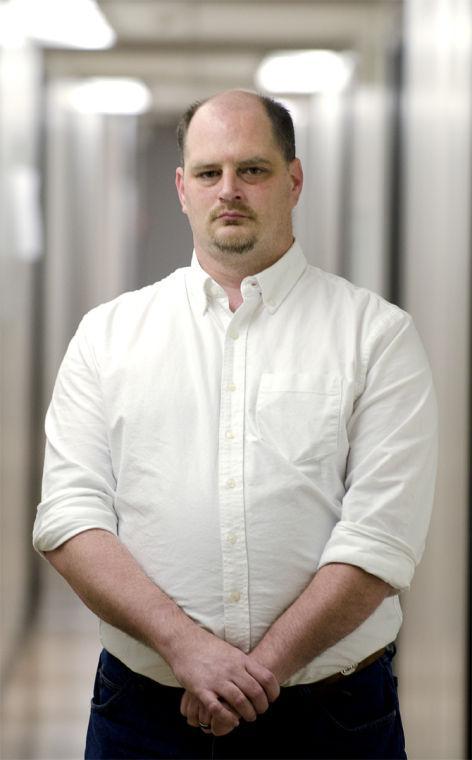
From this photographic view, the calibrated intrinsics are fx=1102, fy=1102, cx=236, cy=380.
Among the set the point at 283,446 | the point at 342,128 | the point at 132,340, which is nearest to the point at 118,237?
the point at 342,128

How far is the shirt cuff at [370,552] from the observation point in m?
1.65

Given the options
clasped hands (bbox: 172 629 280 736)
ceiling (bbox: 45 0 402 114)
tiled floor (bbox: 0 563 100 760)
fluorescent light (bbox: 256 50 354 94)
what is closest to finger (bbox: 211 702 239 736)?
clasped hands (bbox: 172 629 280 736)

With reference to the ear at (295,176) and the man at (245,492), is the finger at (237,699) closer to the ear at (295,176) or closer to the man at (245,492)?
the man at (245,492)

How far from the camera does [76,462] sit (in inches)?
68.4

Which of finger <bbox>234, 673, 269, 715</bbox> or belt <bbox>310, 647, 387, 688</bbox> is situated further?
belt <bbox>310, 647, 387, 688</bbox>

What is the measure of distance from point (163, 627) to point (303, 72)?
5.91ft

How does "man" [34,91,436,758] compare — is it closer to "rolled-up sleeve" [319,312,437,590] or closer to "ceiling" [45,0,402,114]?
"rolled-up sleeve" [319,312,437,590]

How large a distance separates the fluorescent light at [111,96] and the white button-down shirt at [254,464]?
148cm

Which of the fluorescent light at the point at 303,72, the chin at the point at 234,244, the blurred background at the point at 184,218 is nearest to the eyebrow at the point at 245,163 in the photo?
the chin at the point at 234,244

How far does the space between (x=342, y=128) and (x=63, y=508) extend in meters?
1.74

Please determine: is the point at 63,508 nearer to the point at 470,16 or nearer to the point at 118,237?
the point at 118,237

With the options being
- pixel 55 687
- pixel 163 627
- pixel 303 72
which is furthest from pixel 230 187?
pixel 55 687

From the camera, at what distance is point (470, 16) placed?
273 cm

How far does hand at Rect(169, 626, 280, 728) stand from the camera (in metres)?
1.63
